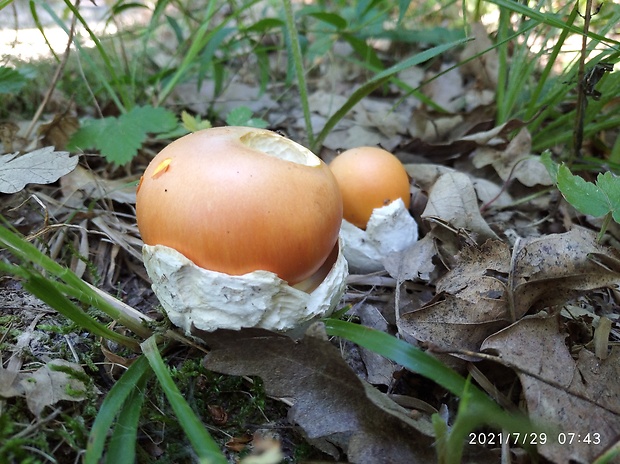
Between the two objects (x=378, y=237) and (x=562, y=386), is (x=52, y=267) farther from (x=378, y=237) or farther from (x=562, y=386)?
(x=562, y=386)

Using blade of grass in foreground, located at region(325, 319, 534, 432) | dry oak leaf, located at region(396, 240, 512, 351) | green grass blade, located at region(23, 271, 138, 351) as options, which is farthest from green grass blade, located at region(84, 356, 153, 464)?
dry oak leaf, located at region(396, 240, 512, 351)

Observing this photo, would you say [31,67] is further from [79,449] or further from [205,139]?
[79,449]

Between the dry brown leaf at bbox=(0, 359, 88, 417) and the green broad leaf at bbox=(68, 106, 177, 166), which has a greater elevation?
the green broad leaf at bbox=(68, 106, 177, 166)

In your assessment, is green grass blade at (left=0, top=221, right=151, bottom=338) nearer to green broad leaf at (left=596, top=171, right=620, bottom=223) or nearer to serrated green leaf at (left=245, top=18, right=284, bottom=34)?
green broad leaf at (left=596, top=171, right=620, bottom=223)

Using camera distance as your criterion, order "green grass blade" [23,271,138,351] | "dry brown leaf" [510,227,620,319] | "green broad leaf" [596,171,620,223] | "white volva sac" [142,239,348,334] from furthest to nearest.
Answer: "green broad leaf" [596,171,620,223]
"dry brown leaf" [510,227,620,319]
"white volva sac" [142,239,348,334]
"green grass blade" [23,271,138,351]

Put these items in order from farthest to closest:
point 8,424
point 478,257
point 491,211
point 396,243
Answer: point 491,211 < point 396,243 < point 478,257 < point 8,424

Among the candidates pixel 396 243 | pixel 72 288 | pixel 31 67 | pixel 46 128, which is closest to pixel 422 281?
pixel 396 243

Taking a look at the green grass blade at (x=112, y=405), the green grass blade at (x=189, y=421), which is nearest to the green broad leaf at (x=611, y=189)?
the green grass blade at (x=189, y=421)

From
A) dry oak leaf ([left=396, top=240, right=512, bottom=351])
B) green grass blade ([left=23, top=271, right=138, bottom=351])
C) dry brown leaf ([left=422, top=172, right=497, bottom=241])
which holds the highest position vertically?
green grass blade ([left=23, top=271, right=138, bottom=351])
